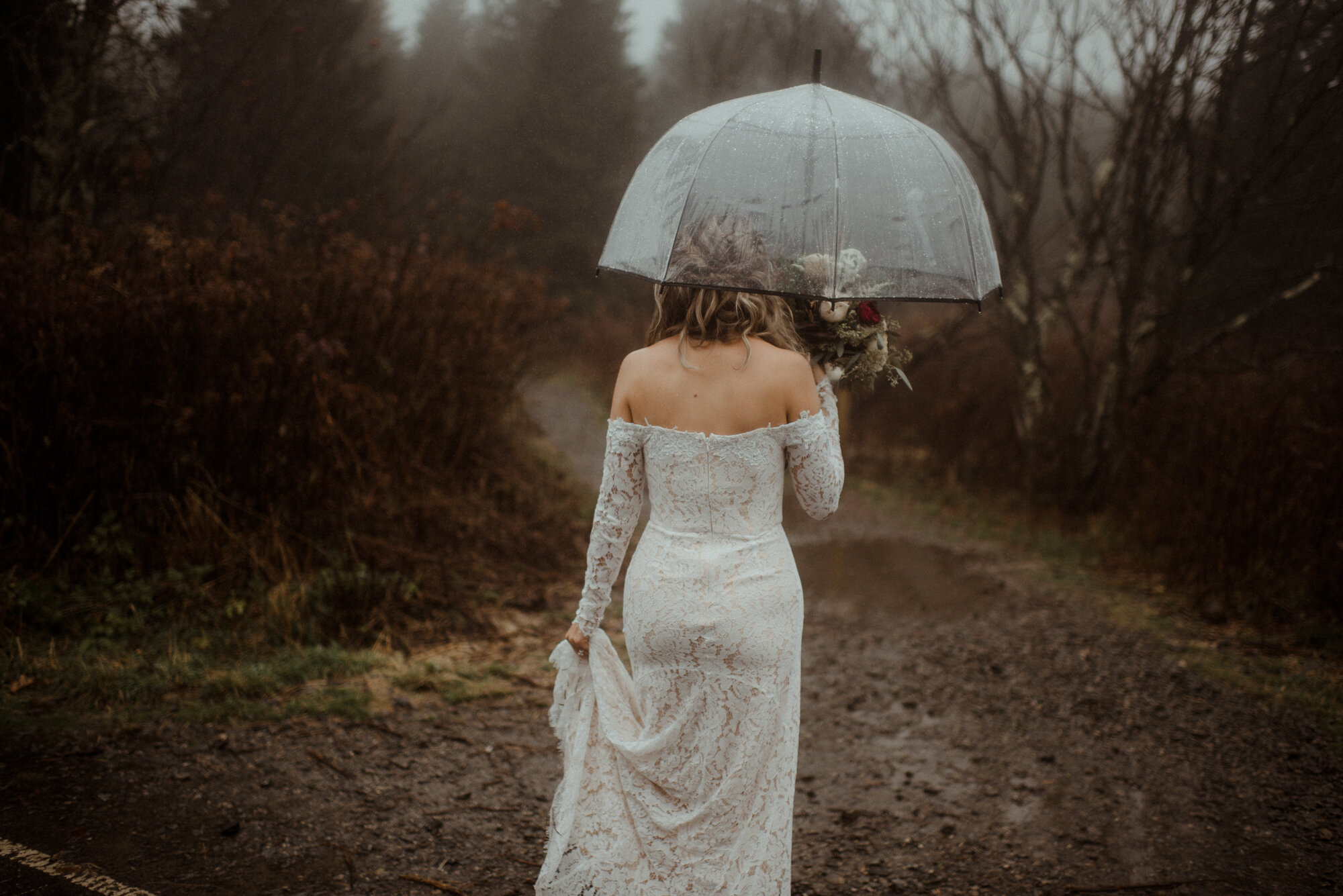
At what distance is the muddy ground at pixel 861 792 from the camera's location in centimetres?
289

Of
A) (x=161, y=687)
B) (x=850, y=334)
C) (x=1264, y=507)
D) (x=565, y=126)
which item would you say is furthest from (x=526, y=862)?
(x=565, y=126)

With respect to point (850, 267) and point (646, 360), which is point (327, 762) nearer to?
point (646, 360)

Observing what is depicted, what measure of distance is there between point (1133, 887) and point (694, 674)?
186 centimetres

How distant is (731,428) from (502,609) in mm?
3599

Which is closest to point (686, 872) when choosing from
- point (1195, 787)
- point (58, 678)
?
point (1195, 787)

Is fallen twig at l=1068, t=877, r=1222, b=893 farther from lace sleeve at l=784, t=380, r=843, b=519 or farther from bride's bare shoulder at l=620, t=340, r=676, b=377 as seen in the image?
bride's bare shoulder at l=620, t=340, r=676, b=377

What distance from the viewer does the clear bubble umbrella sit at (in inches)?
88.8

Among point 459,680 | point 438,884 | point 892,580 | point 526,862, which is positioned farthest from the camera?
point 892,580

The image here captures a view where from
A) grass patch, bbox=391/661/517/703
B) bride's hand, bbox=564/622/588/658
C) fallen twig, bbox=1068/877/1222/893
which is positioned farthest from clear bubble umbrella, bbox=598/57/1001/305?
grass patch, bbox=391/661/517/703

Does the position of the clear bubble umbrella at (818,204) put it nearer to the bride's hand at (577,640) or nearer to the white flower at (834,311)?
the white flower at (834,311)

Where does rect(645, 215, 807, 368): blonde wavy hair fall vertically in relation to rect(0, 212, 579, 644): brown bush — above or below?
above

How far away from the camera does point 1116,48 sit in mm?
7215

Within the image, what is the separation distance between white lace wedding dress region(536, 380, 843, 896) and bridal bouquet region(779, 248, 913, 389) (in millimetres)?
185

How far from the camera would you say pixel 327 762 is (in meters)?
3.48
